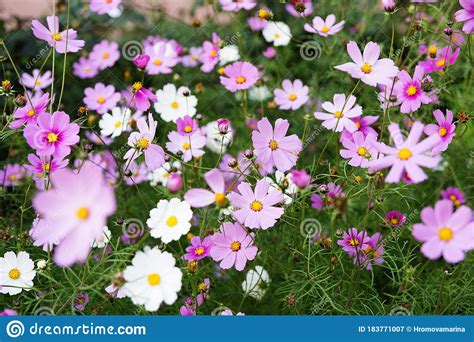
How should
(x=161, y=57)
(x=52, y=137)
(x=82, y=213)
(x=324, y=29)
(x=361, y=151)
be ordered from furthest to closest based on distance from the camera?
(x=161, y=57), (x=324, y=29), (x=361, y=151), (x=52, y=137), (x=82, y=213)

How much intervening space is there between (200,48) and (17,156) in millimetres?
715

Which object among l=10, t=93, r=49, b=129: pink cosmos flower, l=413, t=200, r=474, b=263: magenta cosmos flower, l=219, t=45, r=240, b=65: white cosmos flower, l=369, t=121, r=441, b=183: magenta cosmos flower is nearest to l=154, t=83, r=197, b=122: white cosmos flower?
l=219, t=45, r=240, b=65: white cosmos flower

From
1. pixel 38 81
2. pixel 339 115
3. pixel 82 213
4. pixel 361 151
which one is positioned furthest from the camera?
pixel 38 81

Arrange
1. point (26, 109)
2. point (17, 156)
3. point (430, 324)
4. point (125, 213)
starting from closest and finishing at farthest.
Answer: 1. point (430, 324)
2. point (26, 109)
3. point (125, 213)
4. point (17, 156)

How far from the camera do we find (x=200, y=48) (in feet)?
6.81

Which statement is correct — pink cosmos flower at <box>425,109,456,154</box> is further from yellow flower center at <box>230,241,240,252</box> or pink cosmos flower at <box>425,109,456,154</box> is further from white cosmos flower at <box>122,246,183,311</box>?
white cosmos flower at <box>122,246,183,311</box>

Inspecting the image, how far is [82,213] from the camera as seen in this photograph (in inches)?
35.4

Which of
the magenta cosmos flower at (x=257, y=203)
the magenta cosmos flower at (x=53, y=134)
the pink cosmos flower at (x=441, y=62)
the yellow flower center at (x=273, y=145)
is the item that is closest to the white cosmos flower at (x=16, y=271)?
the magenta cosmos flower at (x=53, y=134)

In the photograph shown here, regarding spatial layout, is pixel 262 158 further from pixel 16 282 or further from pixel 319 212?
pixel 16 282

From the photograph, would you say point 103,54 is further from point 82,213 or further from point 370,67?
point 82,213

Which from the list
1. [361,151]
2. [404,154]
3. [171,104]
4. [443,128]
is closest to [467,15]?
[443,128]

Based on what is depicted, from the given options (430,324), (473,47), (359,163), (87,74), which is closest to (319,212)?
(359,163)

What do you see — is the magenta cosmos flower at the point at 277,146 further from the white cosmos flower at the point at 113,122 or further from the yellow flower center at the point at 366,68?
the white cosmos flower at the point at 113,122

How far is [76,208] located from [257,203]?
395 mm
